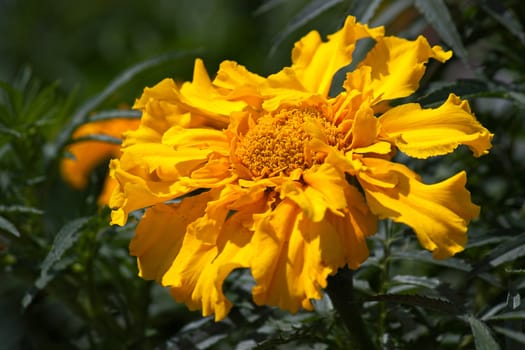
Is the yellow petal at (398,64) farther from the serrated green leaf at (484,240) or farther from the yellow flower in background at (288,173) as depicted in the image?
the serrated green leaf at (484,240)

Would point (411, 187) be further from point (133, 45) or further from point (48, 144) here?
point (133, 45)

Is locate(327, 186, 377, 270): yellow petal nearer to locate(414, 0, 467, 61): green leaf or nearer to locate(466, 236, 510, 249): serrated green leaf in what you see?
locate(466, 236, 510, 249): serrated green leaf

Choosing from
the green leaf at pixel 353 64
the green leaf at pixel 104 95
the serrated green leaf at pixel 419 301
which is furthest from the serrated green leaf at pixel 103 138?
the serrated green leaf at pixel 419 301

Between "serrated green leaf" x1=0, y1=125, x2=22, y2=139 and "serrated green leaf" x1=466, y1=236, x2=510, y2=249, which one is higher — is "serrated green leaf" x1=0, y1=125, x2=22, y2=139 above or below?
above

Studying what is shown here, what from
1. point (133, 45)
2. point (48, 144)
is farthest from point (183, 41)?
point (48, 144)

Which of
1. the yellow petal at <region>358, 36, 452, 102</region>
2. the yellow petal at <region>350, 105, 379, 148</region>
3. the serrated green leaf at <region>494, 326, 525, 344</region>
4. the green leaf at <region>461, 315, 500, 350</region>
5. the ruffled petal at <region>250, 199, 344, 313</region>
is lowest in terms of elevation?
the serrated green leaf at <region>494, 326, 525, 344</region>

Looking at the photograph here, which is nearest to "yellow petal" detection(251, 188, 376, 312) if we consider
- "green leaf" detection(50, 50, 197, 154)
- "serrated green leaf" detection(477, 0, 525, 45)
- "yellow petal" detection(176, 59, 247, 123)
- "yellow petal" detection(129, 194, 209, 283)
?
"yellow petal" detection(129, 194, 209, 283)

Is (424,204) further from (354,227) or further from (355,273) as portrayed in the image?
(355,273)
